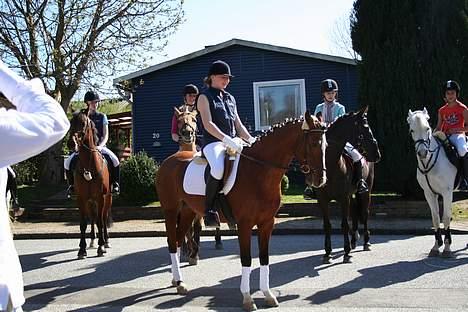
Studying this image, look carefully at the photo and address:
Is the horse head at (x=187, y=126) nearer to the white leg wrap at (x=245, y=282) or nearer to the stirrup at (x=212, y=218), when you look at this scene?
the stirrup at (x=212, y=218)

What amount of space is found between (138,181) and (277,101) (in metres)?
7.11

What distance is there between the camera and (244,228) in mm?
6531

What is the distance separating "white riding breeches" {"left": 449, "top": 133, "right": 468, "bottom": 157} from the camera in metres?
9.67

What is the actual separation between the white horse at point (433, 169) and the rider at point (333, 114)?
40.3 inches

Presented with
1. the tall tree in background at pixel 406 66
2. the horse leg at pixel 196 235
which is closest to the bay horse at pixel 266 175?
the horse leg at pixel 196 235

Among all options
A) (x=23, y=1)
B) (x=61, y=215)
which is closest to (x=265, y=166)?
(x=61, y=215)

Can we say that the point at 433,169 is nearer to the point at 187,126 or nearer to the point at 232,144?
the point at 187,126

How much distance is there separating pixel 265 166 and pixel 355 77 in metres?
15.3

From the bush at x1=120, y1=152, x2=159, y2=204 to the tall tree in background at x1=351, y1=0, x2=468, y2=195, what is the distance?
6989mm

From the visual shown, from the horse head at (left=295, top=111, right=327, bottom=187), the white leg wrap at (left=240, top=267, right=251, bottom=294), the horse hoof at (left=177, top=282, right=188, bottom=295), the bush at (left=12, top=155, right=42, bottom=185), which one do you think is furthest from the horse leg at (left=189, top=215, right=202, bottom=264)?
the bush at (left=12, top=155, right=42, bottom=185)

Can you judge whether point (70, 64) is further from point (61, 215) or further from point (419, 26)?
point (419, 26)

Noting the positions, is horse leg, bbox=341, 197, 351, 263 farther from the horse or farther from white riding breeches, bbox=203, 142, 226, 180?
white riding breeches, bbox=203, 142, 226, 180

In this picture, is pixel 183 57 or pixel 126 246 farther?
pixel 183 57

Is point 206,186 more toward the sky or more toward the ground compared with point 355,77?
more toward the ground
